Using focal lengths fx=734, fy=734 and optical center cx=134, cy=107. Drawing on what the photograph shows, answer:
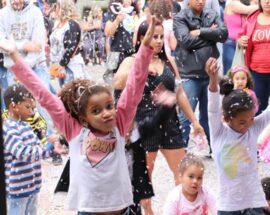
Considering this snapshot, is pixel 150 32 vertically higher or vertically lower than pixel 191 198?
higher

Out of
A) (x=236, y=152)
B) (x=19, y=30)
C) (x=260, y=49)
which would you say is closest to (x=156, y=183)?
(x=260, y=49)

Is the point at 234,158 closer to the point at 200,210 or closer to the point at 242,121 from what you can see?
the point at 242,121

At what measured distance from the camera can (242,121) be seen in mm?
3891

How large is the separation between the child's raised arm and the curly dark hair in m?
0.10

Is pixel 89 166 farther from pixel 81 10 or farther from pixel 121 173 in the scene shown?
pixel 81 10

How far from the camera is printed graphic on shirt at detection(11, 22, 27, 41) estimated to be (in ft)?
23.7

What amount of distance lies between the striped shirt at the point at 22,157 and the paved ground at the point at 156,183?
76 centimetres

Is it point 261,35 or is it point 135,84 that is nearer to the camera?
point 135,84

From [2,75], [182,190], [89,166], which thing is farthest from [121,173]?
[2,75]

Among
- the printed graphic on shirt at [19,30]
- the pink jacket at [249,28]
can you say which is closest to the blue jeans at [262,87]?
the pink jacket at [249,28]

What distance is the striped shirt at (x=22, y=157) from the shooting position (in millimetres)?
4141

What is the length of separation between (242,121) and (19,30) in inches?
151

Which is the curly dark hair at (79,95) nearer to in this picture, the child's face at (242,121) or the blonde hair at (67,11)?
the child's face at (242,121)

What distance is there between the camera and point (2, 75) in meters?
7.54
